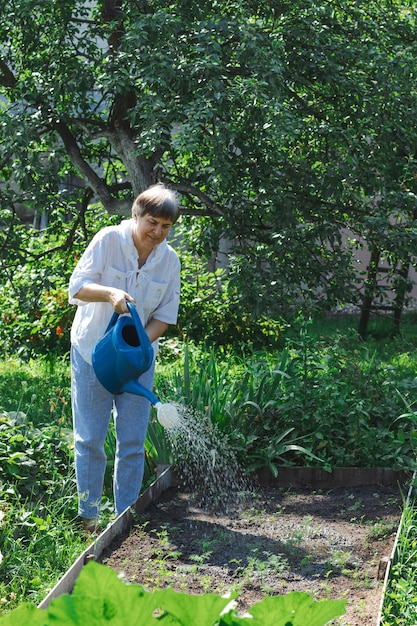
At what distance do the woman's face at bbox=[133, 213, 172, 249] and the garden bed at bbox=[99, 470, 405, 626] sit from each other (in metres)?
1.19

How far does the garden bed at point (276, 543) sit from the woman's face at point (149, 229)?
3.89ft

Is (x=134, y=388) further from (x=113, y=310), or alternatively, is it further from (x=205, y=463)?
(x=205, y=463)

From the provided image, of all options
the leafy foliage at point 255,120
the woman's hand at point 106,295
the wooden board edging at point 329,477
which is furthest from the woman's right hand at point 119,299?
the leafy foliage at point 255,120

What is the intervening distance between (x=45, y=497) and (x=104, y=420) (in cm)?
61

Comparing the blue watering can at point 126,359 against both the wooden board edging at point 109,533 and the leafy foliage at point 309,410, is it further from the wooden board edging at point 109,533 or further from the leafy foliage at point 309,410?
the leafy foliage at point 309,410

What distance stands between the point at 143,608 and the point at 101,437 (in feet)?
9.50

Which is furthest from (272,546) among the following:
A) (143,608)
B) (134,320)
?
(143,608)

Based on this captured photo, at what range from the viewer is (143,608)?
118 centimetres

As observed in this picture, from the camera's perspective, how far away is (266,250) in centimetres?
625

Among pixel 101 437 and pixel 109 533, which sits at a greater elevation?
pixel 101 437

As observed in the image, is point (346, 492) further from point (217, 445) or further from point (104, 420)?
point (104, 420)

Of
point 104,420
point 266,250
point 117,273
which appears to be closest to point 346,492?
point 104,420

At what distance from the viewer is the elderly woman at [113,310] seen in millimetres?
3812

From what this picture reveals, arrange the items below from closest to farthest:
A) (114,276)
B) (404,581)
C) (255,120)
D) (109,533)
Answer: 1. (404,581)
2. (109,533)
3. (114,276)
4. (255,120)
